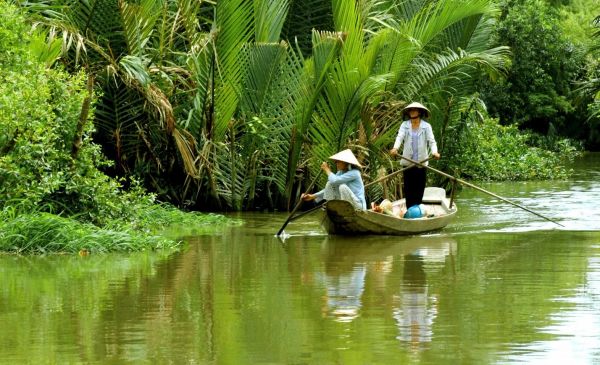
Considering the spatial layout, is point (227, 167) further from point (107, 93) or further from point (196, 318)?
point (196, 318)

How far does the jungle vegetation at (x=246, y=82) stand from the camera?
54.1 ft

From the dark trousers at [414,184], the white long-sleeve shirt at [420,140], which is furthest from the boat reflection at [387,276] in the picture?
the white long-sleeve shirt at [420,140]

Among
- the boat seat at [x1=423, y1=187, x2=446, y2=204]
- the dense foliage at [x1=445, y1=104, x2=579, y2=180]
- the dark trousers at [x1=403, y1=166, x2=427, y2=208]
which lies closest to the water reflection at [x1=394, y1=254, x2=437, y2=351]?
the dark trousers at [x1=403, y1=166, x2=427, y2=208]

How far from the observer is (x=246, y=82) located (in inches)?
682

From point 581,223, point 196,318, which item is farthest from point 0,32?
point 581,223

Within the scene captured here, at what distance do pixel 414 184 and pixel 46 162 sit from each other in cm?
461

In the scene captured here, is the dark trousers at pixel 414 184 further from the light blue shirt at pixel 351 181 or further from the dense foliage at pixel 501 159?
the dense foliage at pixel 501 159

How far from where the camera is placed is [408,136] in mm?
15297

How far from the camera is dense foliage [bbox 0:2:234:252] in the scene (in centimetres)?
1227

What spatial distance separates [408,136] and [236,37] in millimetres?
3085

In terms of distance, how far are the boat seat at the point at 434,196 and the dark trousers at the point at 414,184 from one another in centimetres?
140

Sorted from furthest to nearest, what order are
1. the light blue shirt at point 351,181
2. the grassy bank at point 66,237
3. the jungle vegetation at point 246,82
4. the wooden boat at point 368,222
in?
1. the jungle vegetation at point 246,82
2. the light blue shirt at point 351,181
3. the wooden boat at point 368,222
4. the grassy bank at point 66,237

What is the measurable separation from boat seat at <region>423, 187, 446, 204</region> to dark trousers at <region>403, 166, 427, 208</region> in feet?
4.58

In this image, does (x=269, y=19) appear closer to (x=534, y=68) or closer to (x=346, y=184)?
(x=346, y=184)
